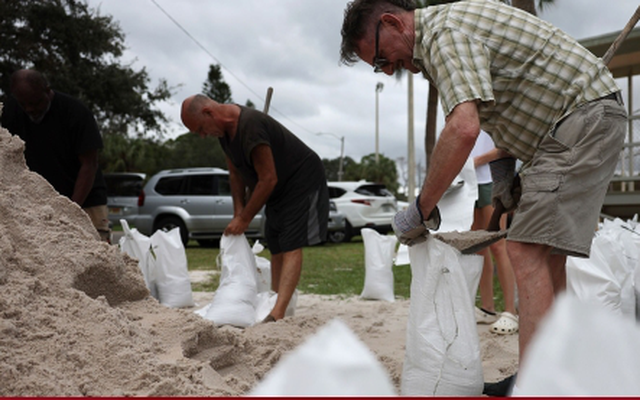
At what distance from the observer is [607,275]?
11.8 ft

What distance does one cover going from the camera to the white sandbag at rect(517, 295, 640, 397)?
2.21ft

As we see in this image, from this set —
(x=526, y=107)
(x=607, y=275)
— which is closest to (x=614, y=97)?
(x=526, y=107)

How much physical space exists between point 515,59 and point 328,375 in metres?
1.75

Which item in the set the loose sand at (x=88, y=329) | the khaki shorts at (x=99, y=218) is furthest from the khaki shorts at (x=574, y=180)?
the khaki shorts at (x=99, y=218)

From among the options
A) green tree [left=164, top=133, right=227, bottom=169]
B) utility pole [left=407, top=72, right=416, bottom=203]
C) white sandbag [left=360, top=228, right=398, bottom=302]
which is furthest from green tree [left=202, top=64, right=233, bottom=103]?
white sandbag [left=360, top=228, right=398, bottom=302]

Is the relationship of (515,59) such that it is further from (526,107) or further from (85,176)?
(85,176)

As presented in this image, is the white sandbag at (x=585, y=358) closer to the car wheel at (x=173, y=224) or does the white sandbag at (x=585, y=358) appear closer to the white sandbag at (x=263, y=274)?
the white sandbag at (x=263, y=274)

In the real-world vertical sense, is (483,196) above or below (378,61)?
below

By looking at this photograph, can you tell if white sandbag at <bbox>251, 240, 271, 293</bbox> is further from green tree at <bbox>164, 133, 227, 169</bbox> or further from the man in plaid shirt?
green tree at <bbox>164, 133, 227, 169</bbox>

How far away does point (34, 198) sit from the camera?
2.51 metres

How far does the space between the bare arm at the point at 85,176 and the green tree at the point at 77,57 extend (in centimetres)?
1303

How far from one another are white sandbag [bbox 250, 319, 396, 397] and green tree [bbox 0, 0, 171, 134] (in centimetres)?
1652

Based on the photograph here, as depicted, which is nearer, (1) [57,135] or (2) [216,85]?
(1) [57,135]

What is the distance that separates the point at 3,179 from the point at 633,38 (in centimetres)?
951
